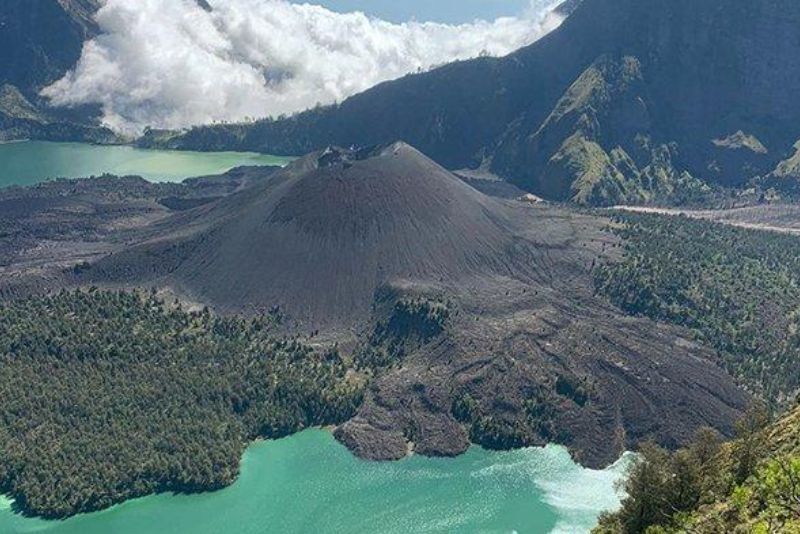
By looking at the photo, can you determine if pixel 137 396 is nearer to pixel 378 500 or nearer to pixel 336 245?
pixel 378 500

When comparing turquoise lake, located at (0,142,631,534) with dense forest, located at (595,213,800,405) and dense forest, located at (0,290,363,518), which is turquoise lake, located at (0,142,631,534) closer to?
dense forest, located at (0,290,363,518)

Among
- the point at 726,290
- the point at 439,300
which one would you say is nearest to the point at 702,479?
the point at 439,300

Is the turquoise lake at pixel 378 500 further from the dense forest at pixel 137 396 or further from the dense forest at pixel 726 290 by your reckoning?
the dense forest at pixel 726 290

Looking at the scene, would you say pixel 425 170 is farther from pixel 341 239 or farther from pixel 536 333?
pixel 536 333

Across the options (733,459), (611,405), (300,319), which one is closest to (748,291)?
(611,405)

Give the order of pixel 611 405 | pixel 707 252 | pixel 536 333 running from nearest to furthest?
pixel 611 405 → pixel 536 333 → pixel 707 252

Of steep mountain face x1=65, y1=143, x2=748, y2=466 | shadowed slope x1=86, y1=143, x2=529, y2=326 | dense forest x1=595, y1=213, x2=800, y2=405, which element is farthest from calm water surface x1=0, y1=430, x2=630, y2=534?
shadowed slope x1=86, y1=143, x2=529, y2=326

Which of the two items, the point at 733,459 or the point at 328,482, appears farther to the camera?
the point at 328,482
